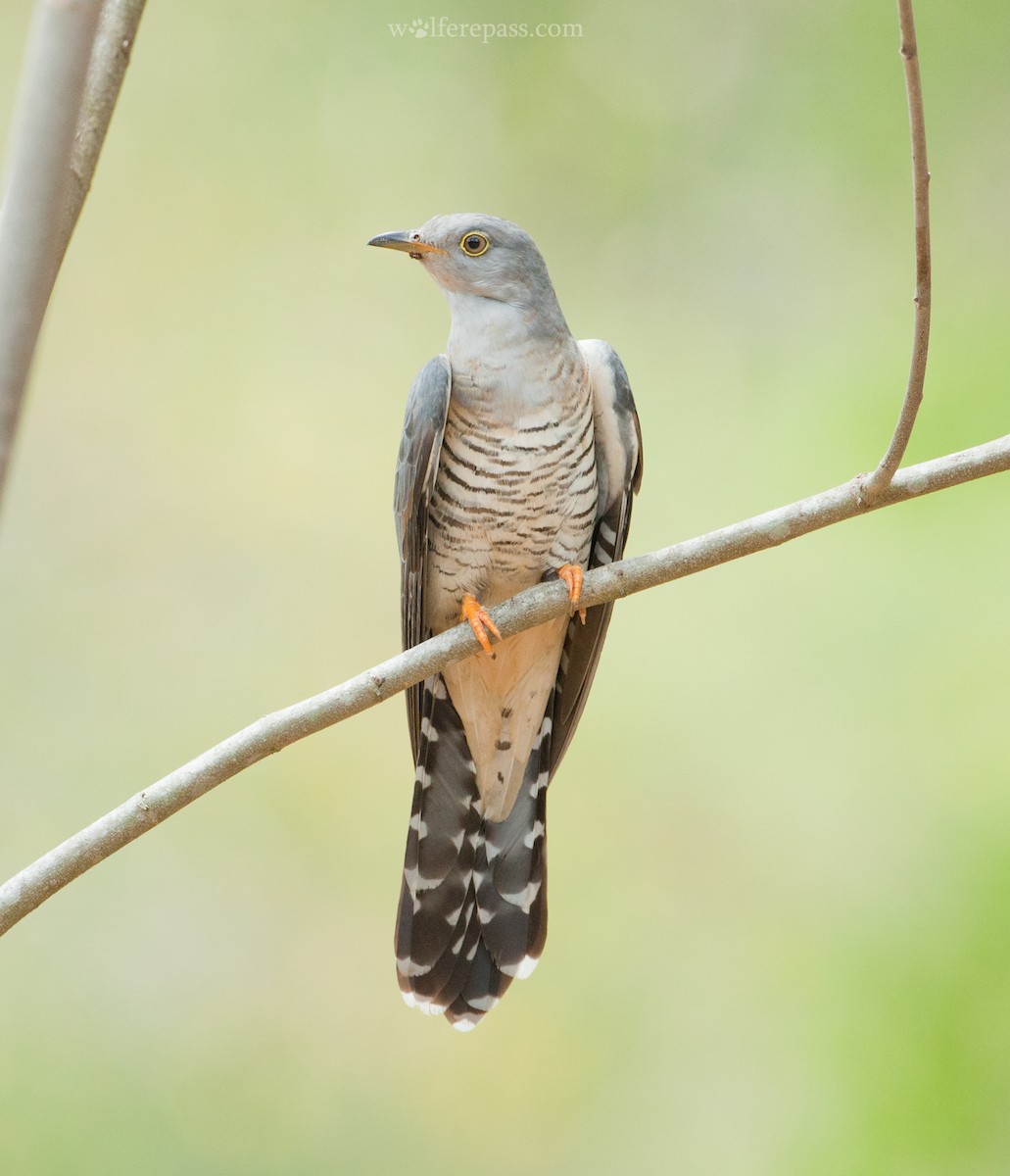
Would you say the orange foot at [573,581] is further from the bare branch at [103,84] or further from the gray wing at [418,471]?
the bare branch at [103,84]

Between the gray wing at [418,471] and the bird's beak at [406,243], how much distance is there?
7.6 inches

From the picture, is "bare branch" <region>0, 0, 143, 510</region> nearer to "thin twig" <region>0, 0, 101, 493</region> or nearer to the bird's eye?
"thin twig" <region>0, 0, 101, 493</region>

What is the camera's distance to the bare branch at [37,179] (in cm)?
61

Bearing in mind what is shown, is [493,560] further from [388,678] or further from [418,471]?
[388,678]

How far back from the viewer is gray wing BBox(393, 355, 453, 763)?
6.53 feet

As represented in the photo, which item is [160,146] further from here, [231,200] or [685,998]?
[685,998]

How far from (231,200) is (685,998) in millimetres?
2669

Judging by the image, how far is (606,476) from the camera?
222cm

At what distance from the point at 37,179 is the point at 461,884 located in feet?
5.98

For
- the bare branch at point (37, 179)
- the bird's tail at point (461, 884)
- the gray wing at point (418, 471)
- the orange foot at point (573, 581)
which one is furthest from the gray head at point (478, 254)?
the bare branch at point (37, 179)

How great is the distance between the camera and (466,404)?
2.01m

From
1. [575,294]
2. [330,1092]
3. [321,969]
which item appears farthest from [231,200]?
[330,1092]

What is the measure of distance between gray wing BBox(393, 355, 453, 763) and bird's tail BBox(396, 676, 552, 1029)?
24cm

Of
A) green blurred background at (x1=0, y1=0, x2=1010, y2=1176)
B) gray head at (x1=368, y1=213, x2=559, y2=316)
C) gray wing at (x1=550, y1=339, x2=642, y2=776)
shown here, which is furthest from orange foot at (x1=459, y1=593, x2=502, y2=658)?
green blurred background at (x1=0, y1=0, x2=1010, y2=1176)
